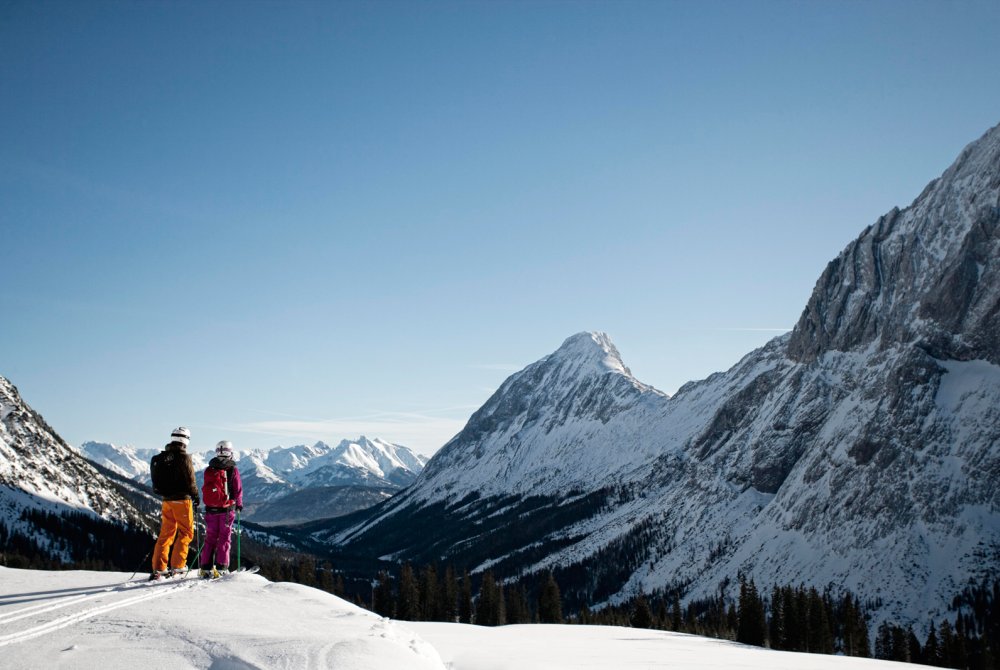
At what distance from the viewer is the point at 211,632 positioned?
9586mm

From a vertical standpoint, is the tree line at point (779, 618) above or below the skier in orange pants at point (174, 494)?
below

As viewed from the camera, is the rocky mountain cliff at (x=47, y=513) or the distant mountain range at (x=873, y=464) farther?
the rocky mountain cliff at (x=47, y=513)

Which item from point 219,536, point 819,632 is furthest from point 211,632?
point 819,632

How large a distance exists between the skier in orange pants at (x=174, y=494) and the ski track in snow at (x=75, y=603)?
1.43 meters

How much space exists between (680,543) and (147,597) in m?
190

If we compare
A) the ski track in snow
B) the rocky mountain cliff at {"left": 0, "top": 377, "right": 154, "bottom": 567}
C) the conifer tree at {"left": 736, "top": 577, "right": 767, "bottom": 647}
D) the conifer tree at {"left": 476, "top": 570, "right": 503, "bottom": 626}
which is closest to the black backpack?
the ski track in snow

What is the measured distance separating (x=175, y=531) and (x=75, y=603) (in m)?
4.70

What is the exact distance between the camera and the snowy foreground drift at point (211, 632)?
8.59 metres

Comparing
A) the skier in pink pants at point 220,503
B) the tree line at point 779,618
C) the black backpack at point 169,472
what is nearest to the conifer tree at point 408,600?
the tree line at point 779,618

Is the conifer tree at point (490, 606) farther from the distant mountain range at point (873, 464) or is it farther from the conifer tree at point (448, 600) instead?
the distant mountain range at point (873, 464)

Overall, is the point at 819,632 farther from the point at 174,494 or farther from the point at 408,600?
the point at 174,494

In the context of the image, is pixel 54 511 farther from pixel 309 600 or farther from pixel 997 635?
pixel 997 635

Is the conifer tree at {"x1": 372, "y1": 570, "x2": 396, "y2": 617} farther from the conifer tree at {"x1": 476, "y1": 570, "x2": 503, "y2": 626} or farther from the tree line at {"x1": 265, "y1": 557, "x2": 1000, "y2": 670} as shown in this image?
the conifer tree at {"x1": 476, "y1": 570, "x2": 503, "y2": 626}

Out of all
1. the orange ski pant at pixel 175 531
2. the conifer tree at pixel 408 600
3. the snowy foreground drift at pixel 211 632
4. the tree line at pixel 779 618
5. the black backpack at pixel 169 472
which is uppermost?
the black backpack at pixel 169 472
